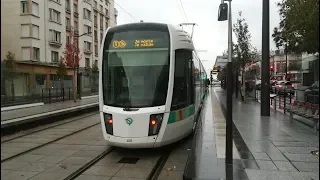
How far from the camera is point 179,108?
8.20 m

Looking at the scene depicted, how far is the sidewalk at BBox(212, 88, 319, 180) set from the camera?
18.9 ft

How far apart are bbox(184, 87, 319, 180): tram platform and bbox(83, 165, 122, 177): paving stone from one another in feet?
4.97

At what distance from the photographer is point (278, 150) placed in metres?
7.54

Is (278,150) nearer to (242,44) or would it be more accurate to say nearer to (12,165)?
(12,165)

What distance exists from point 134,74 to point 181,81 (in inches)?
50.2

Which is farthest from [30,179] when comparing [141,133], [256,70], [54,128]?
[256,70]

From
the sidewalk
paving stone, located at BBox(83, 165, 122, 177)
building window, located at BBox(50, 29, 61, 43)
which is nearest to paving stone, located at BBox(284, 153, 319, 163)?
the sidewalk

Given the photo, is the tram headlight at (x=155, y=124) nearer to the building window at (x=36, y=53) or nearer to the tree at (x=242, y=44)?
the tree at (x=242, y=44)

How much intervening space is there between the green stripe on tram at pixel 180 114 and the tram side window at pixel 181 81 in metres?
0.11

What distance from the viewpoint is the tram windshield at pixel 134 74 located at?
7.71 m

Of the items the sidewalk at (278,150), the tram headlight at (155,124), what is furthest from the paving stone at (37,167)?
the sidewalk at (278,150)

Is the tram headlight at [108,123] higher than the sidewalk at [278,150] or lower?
higher

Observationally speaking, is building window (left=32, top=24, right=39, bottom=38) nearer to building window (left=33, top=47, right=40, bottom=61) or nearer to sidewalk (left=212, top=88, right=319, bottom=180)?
building window (left=33, top=47, right=40, bottom=61)

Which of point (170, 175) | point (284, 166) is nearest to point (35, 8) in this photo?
point (170, 175)
